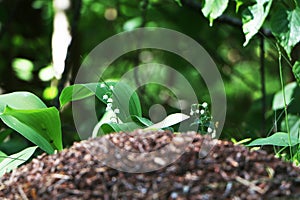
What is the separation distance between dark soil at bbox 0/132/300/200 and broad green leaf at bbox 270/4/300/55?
0.83 meters

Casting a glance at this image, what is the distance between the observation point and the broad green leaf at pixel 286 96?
2.57 m

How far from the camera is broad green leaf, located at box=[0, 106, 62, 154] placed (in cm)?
152

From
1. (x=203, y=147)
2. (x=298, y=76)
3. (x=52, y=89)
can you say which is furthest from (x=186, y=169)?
(x=52, y=89)

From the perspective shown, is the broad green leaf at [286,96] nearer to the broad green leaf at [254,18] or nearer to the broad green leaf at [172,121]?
the broad green leaf at [254,18]

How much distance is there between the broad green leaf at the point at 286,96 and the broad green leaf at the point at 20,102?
1.30 metres

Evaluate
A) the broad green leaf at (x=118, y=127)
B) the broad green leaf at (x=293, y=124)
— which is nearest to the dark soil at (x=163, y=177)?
the broad green leaf at (x=118, y=127)

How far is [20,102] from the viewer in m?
1.59

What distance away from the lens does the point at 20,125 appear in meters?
1.54

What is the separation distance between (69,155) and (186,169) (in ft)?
0.80

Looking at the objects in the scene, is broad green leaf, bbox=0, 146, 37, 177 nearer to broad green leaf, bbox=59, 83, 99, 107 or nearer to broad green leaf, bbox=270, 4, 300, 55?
broad green leaf, bbox=59, 83, 99, 107

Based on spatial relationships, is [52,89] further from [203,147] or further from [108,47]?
[203,147]

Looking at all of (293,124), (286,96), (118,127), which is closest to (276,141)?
(118,127)

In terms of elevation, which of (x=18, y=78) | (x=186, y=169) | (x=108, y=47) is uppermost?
(x=186, y=169)

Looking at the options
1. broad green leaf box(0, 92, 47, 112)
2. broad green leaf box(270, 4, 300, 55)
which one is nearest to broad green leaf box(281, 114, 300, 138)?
broad green leaf box(270, 4, 300, 55)
